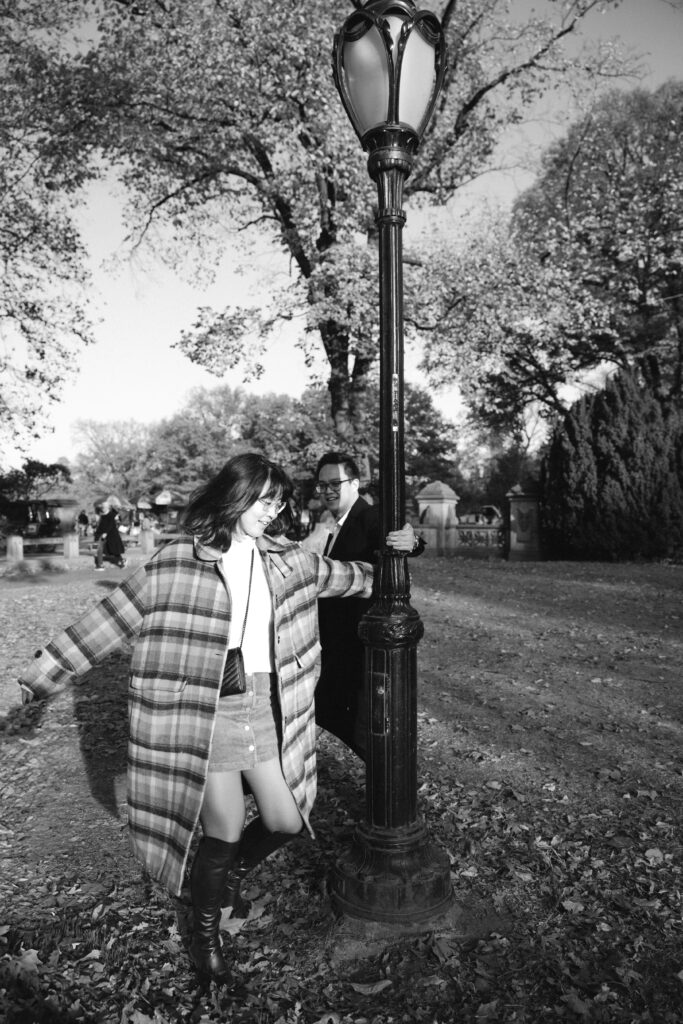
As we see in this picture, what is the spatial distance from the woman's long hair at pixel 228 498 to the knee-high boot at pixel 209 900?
3.50ft

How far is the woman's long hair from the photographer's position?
113 inches

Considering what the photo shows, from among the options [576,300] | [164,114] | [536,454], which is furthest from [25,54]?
[536,454]

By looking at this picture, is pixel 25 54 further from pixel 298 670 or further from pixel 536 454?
pixel 536 454

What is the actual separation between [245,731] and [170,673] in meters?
0.34

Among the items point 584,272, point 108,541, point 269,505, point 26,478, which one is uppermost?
point 584,272

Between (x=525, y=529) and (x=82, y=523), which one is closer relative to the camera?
(x=525, y=529)

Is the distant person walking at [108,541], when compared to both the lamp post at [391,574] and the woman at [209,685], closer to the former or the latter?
the lamp post at [391,574]

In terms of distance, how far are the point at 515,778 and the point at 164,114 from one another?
17.4 m

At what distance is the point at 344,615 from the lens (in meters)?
4.09

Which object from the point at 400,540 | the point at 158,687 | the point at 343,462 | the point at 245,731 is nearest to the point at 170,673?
the point at 158,687

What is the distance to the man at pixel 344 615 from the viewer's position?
4.07 metres

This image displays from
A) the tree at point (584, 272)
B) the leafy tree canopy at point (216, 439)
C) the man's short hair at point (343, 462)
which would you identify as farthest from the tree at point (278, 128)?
the leafy tree canopy at point (216, 439)

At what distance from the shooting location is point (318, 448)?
20.7m

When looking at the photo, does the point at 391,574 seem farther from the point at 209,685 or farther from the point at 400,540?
the point at 209,685
